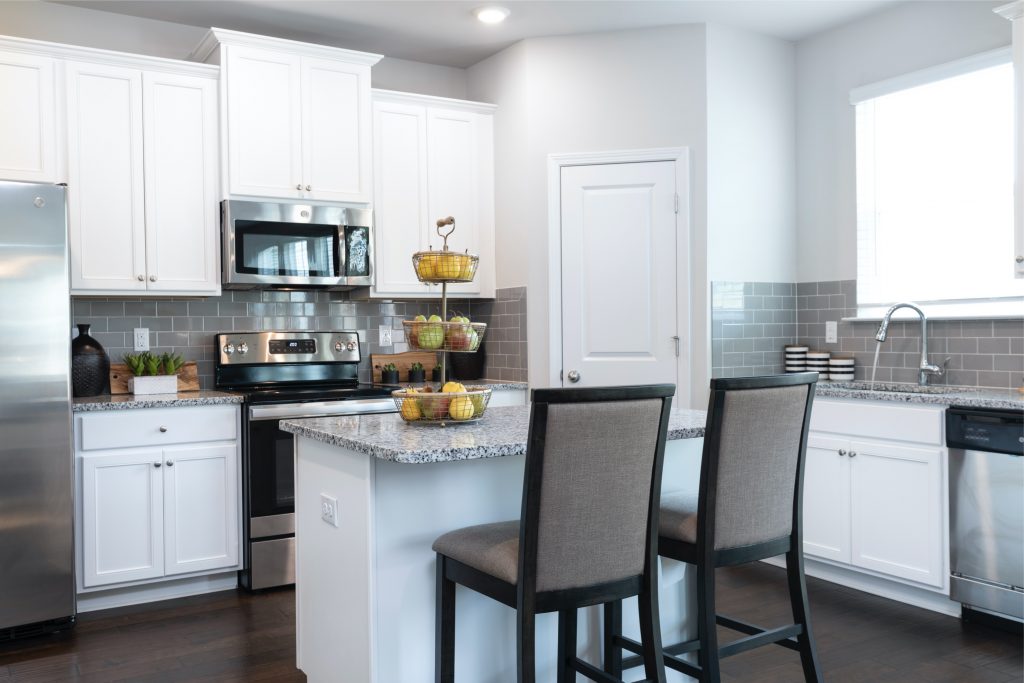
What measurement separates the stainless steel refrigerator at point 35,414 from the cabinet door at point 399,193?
1.65 meters

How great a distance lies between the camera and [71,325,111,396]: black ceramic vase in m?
3.93

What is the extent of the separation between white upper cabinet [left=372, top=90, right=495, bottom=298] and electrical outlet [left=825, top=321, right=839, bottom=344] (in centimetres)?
185

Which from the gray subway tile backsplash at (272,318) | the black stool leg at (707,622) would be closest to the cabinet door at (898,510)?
the black stool leg at (707,622)

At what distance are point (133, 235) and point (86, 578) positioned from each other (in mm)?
1526

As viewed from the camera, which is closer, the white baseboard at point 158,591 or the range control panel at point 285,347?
the white baseboard at point 158,591

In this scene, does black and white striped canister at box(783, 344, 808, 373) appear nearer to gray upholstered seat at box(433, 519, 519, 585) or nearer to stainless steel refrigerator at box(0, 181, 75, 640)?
gray upholstered seat at box(433, 519, 519, 585)

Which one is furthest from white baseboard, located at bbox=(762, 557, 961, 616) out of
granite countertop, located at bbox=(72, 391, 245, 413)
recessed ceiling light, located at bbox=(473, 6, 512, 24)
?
recessed ceiling light, located at bbox=(473, 6, 512, 24)

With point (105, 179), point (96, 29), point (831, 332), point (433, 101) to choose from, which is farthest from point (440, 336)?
point (96, 29)

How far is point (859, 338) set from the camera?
4371 mm

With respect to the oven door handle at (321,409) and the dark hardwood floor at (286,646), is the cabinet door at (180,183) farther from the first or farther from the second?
the dark hardwood floor at (286,646)

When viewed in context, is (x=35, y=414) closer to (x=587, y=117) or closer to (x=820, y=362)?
(x=587, y=117)

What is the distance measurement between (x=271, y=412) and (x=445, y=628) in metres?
2.00

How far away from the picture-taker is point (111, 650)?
3205 mm

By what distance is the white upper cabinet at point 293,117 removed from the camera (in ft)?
13.5
